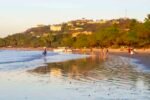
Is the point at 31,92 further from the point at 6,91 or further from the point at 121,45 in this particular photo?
the point at 121,45

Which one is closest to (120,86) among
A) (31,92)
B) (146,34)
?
(31,92)

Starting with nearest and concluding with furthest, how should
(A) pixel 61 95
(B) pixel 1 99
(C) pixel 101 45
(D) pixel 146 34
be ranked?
(B) pixel 1 99
(A) pixel 61 95
(D) pixel 146 34
(C) pixel 101 45

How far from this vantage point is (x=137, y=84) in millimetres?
23031

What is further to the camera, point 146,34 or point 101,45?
point 101,45

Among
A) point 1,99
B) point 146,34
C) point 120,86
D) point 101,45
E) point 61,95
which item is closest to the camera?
point 1,99

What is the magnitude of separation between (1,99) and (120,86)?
22.9 ft

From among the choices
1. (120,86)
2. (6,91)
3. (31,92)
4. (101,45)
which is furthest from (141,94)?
(101,45)

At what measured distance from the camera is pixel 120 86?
2219 cm

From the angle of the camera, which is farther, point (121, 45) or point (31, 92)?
point (121, 45)

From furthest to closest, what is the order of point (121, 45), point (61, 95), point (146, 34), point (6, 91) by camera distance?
point (121, 45)
point (146, 34)
point (6, 91)
point (61, 95)

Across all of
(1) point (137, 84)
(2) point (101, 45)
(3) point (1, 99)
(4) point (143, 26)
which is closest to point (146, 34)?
(4) point (143, 26)

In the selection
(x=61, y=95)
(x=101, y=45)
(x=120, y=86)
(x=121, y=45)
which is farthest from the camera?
(x=101, y=45)

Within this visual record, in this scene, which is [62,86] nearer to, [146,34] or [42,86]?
[42,86]

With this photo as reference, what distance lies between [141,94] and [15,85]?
25.3ft
